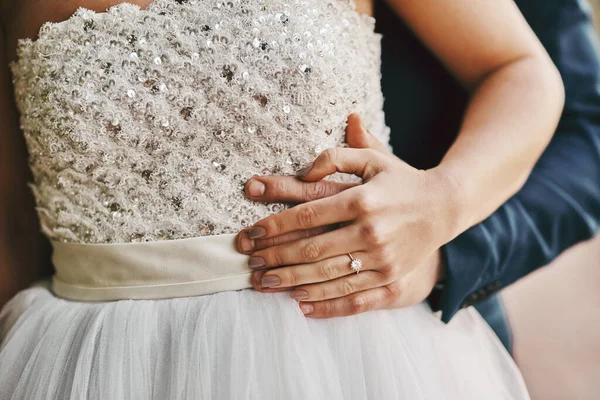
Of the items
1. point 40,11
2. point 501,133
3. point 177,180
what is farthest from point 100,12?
point 501,133

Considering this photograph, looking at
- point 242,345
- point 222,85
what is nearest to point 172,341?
point 242,345

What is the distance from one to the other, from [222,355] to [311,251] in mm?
159

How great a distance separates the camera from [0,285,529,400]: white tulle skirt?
0.58 meters

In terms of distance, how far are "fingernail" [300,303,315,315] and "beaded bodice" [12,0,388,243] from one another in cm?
13

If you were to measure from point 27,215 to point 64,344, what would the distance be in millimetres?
341

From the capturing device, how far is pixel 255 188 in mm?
641

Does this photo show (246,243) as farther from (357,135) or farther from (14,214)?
(14,214)

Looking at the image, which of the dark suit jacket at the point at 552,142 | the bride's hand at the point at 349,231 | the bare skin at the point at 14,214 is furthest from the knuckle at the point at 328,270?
the bare skin at the point at 14,214

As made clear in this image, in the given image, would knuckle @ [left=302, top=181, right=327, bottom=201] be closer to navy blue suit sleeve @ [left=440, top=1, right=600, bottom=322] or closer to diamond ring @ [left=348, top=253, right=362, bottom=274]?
diamond ring @ [left=348, top=253, right=362, bottom=274]

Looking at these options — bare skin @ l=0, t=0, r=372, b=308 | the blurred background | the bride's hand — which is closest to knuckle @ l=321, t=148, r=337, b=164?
the bride's hand

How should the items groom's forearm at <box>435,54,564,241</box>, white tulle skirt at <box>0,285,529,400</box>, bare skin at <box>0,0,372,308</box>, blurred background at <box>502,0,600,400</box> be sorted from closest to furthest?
white tulle skirt at <box>0,285,529,400</box> < groom's forearm at <box>435,54,564,241</box> < bare skin at <box>0,0,372,308</box> < blurred background at <box>502,0,600,400</box>

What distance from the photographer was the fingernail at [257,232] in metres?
0.62

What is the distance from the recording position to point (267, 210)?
2.16ft

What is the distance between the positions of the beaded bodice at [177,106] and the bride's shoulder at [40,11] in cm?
2
